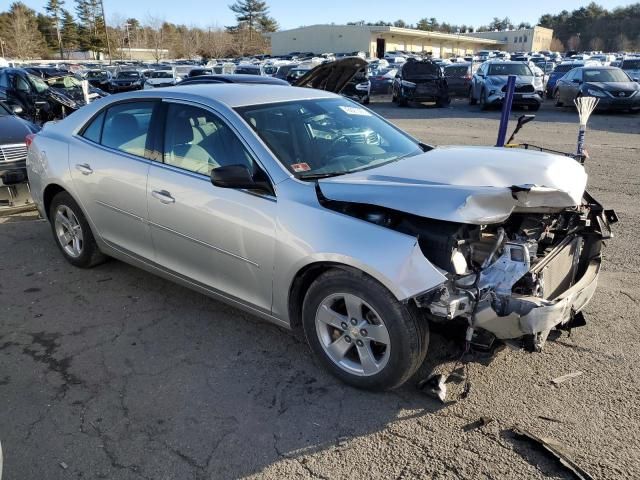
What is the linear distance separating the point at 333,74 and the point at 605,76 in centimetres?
1522

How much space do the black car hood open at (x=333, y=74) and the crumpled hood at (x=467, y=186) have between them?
8.05ft

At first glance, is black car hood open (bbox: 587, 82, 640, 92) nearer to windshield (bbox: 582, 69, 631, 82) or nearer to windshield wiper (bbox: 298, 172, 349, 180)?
windshield (bbox: 582, 69, 631, 82)

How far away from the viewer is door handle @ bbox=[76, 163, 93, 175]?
434cm

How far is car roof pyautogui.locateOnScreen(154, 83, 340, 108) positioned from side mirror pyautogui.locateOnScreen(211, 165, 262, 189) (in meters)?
0.68

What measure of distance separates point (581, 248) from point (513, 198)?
1181mm

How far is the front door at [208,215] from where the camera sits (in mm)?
3248

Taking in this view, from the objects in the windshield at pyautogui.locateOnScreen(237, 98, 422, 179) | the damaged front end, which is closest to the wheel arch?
the windshield at pyautogui.locateOnScreen(237, 98, 422, 179)

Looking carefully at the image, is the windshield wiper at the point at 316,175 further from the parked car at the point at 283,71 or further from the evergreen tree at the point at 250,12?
the evergreen tree at the point at 250,12

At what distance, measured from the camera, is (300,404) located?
3.01 metres

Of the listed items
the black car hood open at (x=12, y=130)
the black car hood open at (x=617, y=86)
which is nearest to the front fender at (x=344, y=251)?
the black car hood open at (x=12, y=130)

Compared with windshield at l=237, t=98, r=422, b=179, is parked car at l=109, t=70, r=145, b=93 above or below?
below

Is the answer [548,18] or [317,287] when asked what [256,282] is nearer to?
[317,287]

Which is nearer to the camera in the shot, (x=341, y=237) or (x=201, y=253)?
(x=341, y=237)

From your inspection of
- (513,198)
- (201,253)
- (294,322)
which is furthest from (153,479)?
(513,198)
